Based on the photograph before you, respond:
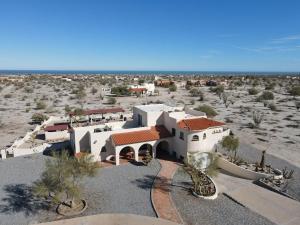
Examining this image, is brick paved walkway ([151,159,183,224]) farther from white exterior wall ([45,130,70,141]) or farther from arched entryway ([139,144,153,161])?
white exterior wall ([45,130,70,141])

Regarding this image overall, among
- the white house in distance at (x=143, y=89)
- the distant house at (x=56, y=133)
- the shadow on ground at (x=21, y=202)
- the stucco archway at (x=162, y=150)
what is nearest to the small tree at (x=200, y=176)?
the stucco archway at (x=162, y=150)

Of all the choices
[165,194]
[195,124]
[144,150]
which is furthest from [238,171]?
[144,150]

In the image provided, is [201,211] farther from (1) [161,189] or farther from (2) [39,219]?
(2) [39,219]

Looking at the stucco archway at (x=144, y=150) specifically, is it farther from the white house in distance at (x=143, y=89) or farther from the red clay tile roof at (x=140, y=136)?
the white house in distance at (x=143, y=89)

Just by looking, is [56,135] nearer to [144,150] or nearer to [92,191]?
[144,150]

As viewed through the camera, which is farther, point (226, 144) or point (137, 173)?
point (226, 144)

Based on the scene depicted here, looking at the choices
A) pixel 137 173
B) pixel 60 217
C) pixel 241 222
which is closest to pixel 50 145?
pixel 137 173

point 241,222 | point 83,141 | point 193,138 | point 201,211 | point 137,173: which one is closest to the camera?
point 241,222
